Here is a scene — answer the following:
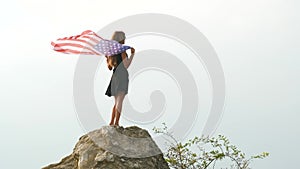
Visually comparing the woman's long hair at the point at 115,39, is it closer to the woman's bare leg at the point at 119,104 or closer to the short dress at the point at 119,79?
the short dress at the point at 119,79

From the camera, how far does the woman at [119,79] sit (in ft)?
28.6

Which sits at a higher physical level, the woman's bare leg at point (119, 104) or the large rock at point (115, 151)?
the woman's bare leg at point (119, 104)

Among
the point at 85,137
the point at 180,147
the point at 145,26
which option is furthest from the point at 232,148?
the point at 85,137

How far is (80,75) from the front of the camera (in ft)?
31.8

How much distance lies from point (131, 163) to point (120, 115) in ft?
4.29

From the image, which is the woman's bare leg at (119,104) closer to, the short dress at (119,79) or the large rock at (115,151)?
the short dress at (119,79)

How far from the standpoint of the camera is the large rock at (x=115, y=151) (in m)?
7.74

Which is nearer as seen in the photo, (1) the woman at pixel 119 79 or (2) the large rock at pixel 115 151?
(2) the large rock at pixel 115 151

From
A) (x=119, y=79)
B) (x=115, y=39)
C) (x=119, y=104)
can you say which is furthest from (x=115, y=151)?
(x=115, y=39)

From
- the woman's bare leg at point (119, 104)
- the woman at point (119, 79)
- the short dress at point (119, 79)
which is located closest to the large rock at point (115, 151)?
the woman's bare leg at point (119, 104)

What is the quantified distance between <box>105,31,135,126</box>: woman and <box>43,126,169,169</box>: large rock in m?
0.46

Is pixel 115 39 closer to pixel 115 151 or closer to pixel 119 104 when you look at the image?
pixel 119 104

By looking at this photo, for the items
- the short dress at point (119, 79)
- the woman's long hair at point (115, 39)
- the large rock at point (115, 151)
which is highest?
the woman's long hair at point (115, 39)

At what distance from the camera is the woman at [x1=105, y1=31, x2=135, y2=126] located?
8727mm
